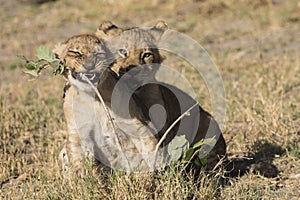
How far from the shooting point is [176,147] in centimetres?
420

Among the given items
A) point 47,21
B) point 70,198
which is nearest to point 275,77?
point 70,198

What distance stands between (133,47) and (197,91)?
2949 millimetres

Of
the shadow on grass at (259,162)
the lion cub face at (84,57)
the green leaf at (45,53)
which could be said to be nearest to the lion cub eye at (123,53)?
the lion cub face at (84,57)

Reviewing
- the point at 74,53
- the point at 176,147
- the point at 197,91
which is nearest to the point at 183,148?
the point at 176,147

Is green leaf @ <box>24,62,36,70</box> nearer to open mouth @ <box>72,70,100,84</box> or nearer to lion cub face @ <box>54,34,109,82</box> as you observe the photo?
lion cub face @ <box>54,34,109,82</box>

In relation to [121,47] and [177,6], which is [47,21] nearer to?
[177,6]

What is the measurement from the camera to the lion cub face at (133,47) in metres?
4.46

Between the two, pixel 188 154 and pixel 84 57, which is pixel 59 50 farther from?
pixel 188 154

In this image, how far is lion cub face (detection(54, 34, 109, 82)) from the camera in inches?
152

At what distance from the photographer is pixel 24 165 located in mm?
5332

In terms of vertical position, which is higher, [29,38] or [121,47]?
[121,47]

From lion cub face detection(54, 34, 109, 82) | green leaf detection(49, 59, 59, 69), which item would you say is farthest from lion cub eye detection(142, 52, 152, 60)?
green leaf detection(49, 59, 59, 69)

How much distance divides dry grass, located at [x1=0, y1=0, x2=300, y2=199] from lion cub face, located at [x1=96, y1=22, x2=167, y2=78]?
2.56 feet

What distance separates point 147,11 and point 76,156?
9.74 metres
